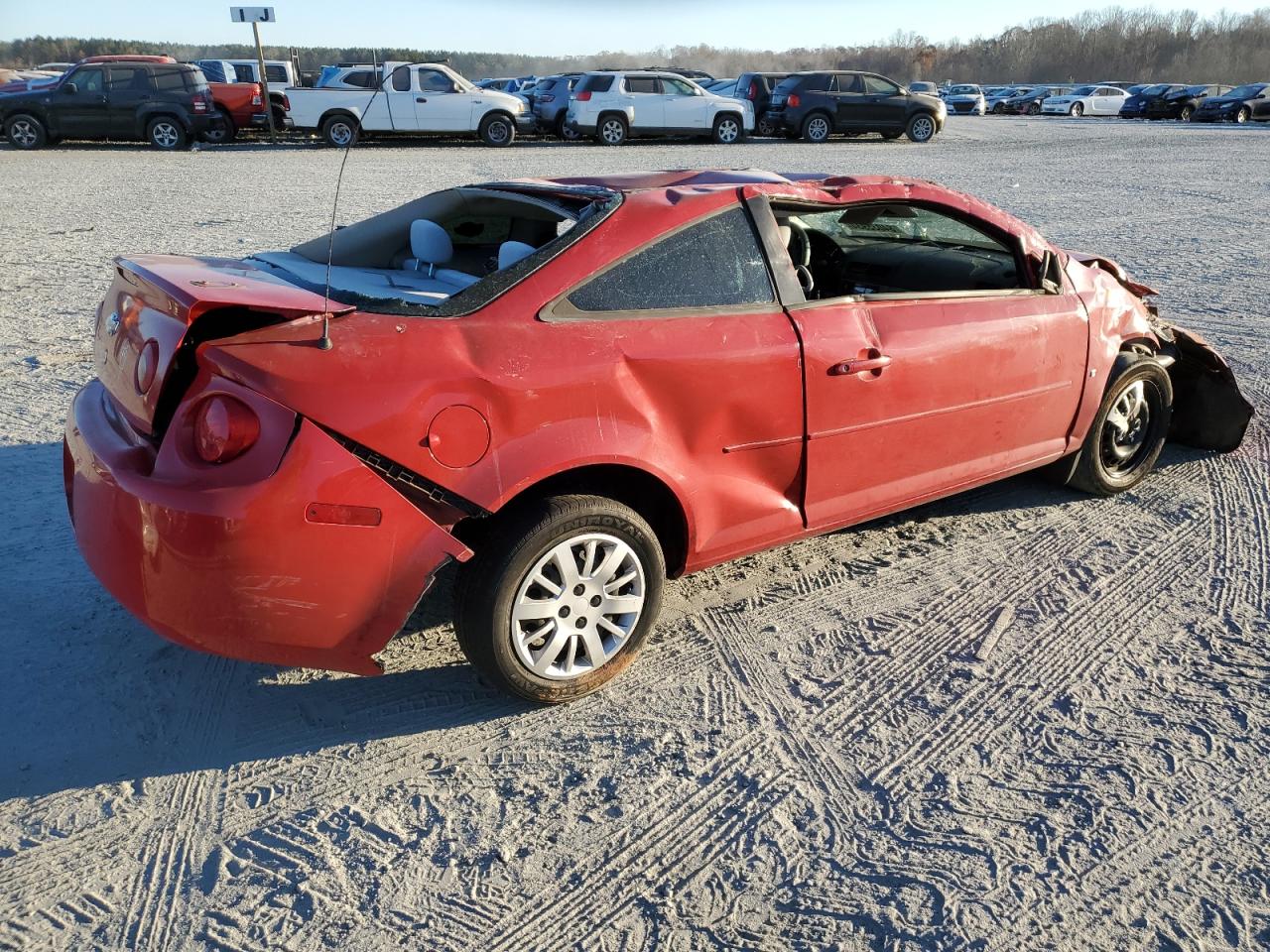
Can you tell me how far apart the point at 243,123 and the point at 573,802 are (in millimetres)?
22568

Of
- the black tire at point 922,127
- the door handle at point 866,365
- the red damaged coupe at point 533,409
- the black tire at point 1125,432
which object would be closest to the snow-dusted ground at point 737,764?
the black tire at point 1125,432

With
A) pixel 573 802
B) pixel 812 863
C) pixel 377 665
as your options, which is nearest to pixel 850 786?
pixel 812 863

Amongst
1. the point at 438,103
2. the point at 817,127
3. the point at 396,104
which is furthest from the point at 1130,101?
the point at 396,104

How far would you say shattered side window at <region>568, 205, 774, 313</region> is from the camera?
3.03 m

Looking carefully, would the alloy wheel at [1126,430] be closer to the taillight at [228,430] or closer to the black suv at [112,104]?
the taillight at [228,430]

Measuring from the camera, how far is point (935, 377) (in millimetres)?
3646

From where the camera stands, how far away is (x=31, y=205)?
1168cm

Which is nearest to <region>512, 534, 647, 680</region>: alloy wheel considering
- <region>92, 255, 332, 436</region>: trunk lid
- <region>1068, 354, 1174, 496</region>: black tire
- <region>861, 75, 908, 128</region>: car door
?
<region>92, 255, 332, 436</region>: trunk lid

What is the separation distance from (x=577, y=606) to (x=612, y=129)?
2107 cm

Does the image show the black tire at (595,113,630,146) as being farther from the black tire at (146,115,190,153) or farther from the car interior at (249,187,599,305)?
the car interior at (249,187,599,305)

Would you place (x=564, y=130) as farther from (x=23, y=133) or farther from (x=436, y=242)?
(x=436, y=242)

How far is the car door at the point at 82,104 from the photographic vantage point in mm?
18531

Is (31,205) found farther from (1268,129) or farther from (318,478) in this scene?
(1268,129)

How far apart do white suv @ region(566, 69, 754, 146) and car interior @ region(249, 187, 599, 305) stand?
765 inches
